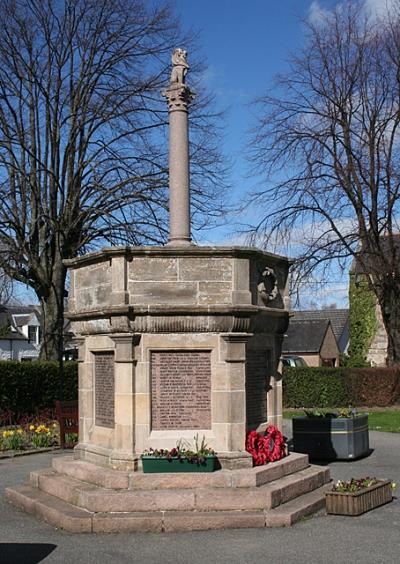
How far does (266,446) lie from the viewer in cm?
1026

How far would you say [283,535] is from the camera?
28.0ft

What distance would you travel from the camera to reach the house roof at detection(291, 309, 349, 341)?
220 feet

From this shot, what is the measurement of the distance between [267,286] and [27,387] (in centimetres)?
1363

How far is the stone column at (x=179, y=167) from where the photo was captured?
11242 mm

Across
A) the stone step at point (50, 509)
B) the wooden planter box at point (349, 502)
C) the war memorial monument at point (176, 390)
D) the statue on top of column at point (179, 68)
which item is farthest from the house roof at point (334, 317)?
the wooden planter box at point (349, 502)

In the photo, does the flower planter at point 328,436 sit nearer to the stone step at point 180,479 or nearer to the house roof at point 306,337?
the stone step at point 180,479

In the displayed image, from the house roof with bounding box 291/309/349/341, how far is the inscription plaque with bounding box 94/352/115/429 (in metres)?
55.0

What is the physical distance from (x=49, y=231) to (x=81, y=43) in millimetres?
6896

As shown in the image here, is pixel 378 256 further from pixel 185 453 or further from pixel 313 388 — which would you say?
pixel 185 453

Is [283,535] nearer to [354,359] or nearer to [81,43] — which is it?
[81,43]

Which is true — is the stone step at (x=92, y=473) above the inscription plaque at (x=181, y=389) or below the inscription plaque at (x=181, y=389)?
below

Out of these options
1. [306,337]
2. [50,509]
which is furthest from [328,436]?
[306,337]

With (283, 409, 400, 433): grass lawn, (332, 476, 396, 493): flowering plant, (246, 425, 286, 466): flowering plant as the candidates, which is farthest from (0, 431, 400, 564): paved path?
(283, 409, 400, 433): grass lawn

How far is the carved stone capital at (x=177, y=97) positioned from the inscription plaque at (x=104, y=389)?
3.94m
